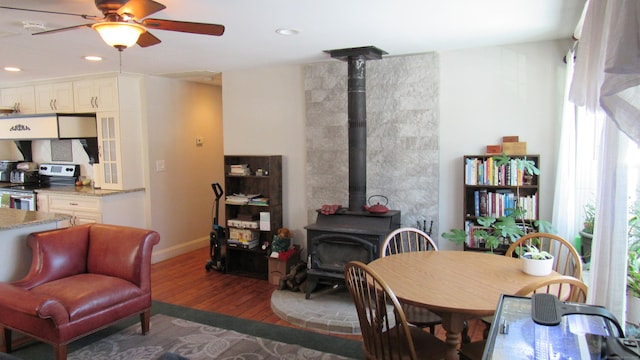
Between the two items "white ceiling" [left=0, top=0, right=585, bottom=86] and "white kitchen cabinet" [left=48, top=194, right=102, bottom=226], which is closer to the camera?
"white ceiling" [left=0, top=0, right=585, bottom=86]

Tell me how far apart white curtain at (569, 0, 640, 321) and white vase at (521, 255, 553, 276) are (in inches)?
9.6

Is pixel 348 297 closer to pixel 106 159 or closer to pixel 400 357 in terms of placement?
pixel 400 357

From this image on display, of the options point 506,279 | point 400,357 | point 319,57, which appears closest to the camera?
point 400,357

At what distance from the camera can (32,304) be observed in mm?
2570

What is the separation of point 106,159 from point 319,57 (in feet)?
9.38

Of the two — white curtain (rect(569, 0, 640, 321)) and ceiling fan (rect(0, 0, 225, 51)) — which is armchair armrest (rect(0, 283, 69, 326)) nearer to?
ceiling fan (rect(0, 0, 225, 51))

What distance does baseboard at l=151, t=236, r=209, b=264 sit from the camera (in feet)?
17.1

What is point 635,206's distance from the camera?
241 cm

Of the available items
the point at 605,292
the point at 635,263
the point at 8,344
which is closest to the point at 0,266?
the point at 8,344

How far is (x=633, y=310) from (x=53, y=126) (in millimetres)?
5875

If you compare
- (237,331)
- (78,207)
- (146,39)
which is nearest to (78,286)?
(237,331)

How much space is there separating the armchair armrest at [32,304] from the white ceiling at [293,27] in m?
1.74

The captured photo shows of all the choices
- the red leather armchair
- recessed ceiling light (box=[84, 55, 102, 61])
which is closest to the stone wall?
the red leather armchair

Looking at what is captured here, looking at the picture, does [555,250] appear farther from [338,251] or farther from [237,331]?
[237,331]
